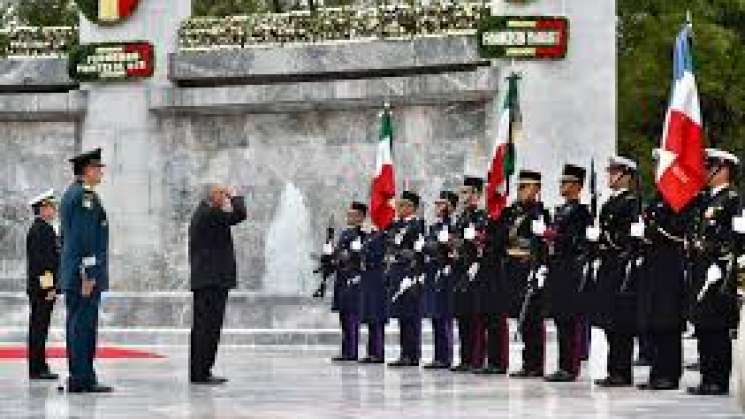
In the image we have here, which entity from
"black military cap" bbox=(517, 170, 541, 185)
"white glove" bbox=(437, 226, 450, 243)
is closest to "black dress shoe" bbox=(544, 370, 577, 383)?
"black military cap" bbox=(517, 170, 541, 185)

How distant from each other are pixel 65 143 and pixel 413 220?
11.8 meters

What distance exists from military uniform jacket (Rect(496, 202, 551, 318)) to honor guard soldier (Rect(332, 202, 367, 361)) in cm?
328

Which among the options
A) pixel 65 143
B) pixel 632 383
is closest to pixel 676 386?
pixel 632 383

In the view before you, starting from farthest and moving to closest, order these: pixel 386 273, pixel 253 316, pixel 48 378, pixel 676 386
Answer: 1. pixel 253 316
2. pixel 386 273
3. pixel 48 378
4. pixel 676 386

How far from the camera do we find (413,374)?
53.8 feet

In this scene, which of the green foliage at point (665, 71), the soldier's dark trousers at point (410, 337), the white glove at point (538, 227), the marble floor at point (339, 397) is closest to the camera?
the marble floor at point (339, 397)

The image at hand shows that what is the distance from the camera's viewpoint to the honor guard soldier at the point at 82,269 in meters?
13.7

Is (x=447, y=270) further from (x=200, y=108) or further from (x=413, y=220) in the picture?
(x=200, y=108)

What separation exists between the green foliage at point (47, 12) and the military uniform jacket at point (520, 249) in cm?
3055

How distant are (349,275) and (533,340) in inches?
156

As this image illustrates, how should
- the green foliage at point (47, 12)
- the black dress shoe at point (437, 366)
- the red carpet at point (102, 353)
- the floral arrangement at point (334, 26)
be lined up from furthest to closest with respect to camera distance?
the green foliage at point (47, 12)
the floral arrangement at point (334, 26)
the red carpet at point (102, 353)
the black dress shoe at point (437, 366)

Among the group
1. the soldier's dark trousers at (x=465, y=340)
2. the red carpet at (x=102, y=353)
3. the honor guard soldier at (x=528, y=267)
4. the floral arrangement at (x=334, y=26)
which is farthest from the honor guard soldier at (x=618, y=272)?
the floral arrangement at (x=334, y=26)

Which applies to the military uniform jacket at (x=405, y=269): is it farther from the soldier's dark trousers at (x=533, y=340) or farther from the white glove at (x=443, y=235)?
the soldier's dark trousers at (x=533, y=340)

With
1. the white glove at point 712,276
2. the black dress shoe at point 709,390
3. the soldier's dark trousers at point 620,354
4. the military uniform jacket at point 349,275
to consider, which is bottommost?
the black dress shoe at point 709,390
